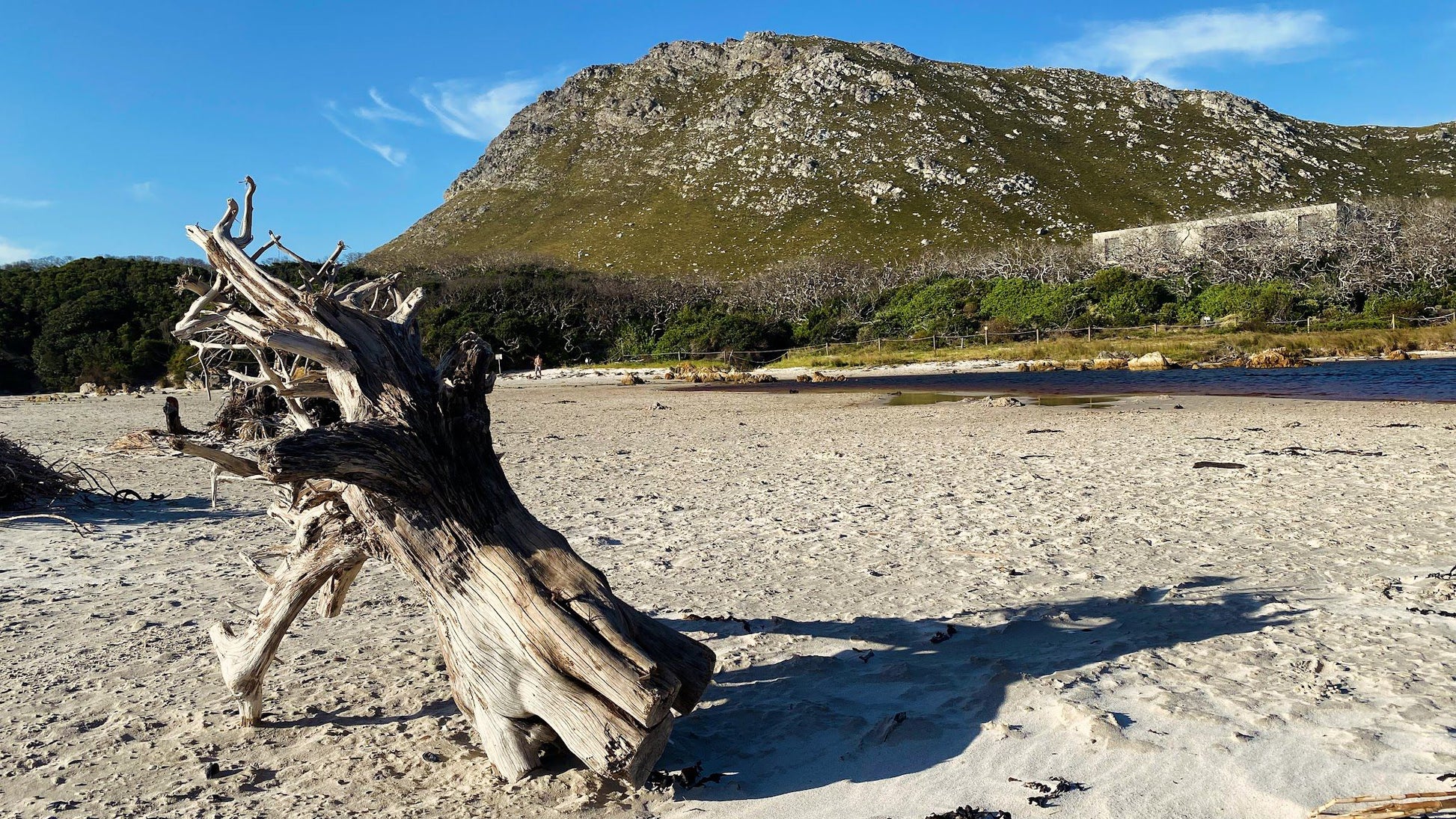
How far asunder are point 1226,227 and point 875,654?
59.5 metres

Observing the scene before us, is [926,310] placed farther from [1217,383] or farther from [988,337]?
[1217,383]

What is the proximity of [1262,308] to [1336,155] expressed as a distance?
81669mm

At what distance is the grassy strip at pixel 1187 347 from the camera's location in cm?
3491

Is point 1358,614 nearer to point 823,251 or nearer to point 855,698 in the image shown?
point 855,698

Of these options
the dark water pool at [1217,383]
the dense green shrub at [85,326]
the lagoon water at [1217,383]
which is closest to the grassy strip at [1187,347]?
the lagoon water at [1217,383]

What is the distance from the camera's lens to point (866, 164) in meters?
104

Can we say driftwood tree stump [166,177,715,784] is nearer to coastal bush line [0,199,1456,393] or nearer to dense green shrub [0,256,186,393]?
coastal bush line [0,199,1456,393]

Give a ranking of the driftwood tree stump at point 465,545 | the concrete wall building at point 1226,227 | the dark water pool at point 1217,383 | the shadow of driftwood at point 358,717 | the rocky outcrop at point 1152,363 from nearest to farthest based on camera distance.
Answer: the driftwood tree stump at point 465,545 → the shadow of driftwood at point 358,717 → the dark water pool at point 1217,383 → the rocky outcrop at point 1152,363 → the concrete wall building at point 1226,227

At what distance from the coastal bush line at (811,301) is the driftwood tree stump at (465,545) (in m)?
37.5

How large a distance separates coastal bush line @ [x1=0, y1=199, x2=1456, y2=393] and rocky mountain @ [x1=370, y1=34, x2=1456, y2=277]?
2908 cm

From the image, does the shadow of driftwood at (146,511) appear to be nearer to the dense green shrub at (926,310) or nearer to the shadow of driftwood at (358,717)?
the shadow of driftwood at (358,717)

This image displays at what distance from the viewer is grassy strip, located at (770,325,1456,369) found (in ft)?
115

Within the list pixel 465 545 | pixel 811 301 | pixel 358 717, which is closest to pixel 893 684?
pixel 465 545

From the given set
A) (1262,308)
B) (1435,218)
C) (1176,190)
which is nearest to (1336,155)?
(1176,190)
